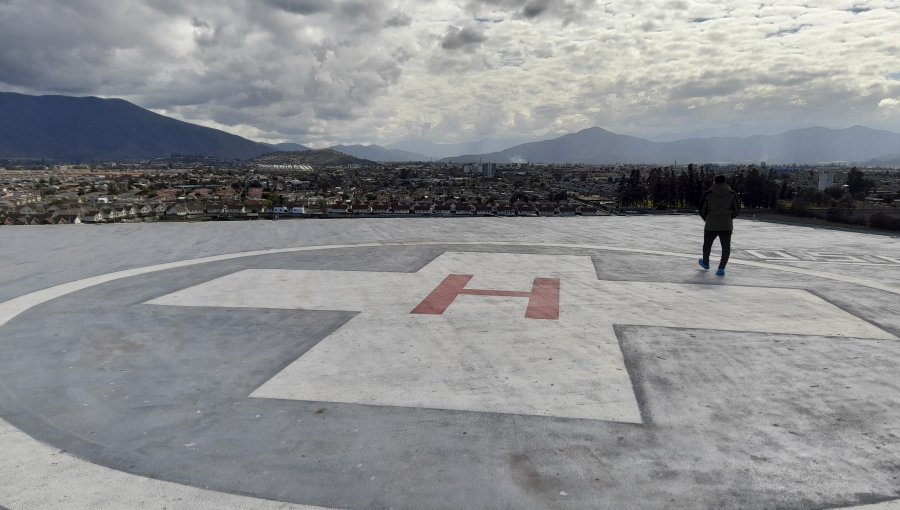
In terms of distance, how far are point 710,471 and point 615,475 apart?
2.02 ft

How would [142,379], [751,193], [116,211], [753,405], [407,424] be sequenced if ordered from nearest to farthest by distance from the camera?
[407,424], [753,405], [142,379], [116,211], [751,193]

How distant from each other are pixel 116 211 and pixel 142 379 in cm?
2099

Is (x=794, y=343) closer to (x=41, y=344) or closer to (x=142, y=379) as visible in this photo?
(x=142, y=379)

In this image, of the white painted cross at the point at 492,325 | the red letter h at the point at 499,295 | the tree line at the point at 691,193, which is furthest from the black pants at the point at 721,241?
the tree line at the point at 691,193

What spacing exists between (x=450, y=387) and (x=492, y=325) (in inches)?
79.4

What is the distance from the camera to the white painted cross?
15.0ft

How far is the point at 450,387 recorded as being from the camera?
4.69 m

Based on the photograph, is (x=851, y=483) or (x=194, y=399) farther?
(x=194, y=399)

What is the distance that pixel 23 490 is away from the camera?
322 centimetres

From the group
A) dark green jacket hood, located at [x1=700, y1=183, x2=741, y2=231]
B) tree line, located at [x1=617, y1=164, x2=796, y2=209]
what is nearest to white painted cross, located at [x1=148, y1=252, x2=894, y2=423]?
dark green jacket hood, located at [x1=700, y1=183, x2=741, y2=231]

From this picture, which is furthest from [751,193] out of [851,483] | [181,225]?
[851,483]

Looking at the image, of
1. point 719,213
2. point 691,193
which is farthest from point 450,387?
point 691,193

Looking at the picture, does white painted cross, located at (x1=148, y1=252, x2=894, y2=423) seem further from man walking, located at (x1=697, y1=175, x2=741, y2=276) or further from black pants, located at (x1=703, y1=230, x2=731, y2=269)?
man walking, located at (x1=697, y1=175, x2=741, y2=276)

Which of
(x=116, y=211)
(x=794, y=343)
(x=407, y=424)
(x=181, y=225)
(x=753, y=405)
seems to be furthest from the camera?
(x=116, y=211)
